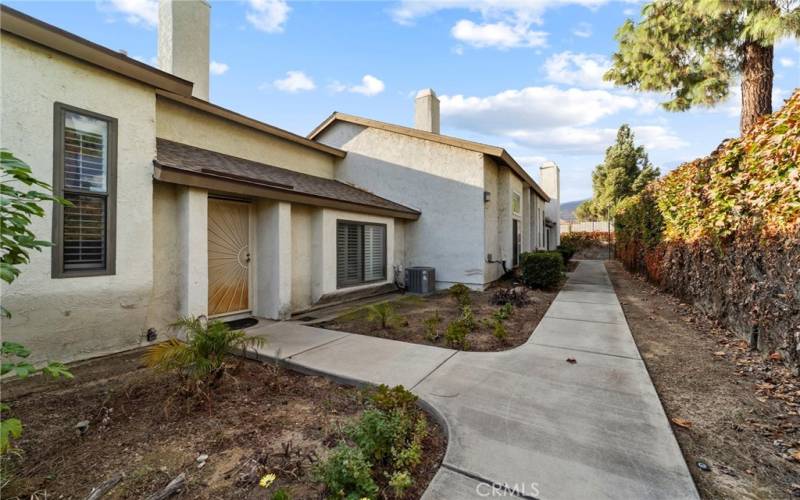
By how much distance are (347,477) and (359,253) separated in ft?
24.3

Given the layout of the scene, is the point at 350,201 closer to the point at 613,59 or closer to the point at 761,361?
the point at 761,361

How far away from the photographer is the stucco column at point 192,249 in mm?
5387

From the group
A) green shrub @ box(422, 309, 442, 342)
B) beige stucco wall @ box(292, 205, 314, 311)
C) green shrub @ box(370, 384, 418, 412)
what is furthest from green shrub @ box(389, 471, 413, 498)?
beige stucco wall @ box(292, 205, 314, 311)

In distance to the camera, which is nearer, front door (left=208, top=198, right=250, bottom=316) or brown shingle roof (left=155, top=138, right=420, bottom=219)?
brown shingle roof (left=155, top=138, right=420, bottom=219)

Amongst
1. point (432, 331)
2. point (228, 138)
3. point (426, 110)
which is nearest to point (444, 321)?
point (432, 331)

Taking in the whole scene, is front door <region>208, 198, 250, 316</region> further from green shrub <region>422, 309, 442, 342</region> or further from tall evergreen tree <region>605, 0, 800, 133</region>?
tall evergreen tree <region>605, 0, 800, 133</region>

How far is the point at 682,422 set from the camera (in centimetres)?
293

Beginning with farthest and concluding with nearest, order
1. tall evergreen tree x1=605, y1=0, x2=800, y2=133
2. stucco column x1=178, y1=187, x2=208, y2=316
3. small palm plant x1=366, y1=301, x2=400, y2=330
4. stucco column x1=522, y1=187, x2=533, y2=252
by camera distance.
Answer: stucco column x1=522, y1=187, x2=533, y2=252 < tall evergreen tree x1=605, y1=0, x2=800, y2=133 < small palm plant x1=366, y1=301, x2=400, y2=330 < stucco column x1=178, y1=187, x2=208, y2=316

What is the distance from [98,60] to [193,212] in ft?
7.57

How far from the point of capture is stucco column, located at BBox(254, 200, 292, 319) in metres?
6.79

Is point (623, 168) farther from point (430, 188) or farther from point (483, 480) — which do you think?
point (483, 480)

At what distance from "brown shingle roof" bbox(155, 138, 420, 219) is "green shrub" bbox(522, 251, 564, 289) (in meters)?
4.50

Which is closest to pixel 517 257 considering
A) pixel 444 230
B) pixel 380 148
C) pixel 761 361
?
pixel 444 230

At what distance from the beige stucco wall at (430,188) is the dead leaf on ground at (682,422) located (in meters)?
7.20
